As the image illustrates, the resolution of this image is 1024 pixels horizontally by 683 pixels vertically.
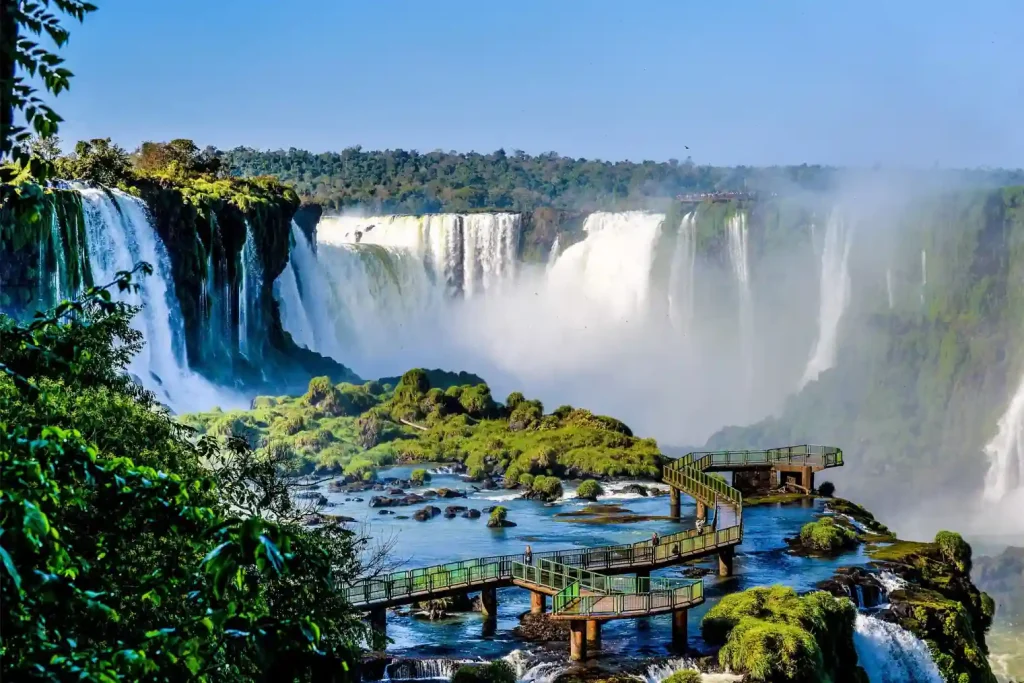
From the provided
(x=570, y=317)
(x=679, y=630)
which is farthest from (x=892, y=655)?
(x=570, y=317)

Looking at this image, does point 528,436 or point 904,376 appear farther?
point 904,376

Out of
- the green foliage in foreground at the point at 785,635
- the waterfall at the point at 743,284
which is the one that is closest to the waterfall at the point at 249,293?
the waterfall at the point at 743,284

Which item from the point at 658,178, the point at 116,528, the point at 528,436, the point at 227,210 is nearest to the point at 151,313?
the point at 227,210

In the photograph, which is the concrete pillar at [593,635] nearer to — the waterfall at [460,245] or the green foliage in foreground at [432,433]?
the green foliage in foreground at [432,433]

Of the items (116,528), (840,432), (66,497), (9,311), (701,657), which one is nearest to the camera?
(66,497)

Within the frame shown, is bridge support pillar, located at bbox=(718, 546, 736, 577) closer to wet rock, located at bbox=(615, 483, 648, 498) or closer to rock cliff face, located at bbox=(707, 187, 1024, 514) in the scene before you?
wet rock, located at bbox=(615, 483, 648, 498)

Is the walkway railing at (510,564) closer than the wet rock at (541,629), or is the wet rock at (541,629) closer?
the walkway railing at (510,564)

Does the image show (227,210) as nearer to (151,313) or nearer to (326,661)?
(151,313)
